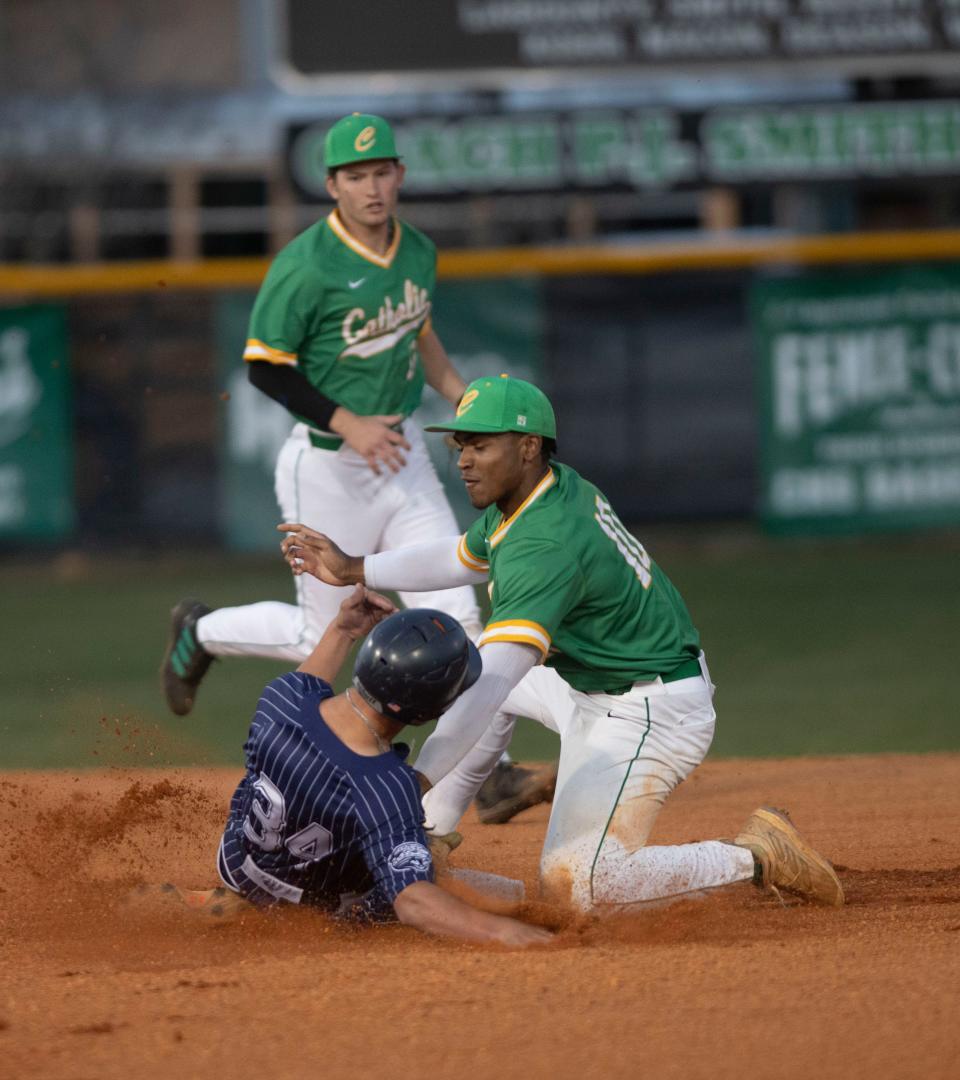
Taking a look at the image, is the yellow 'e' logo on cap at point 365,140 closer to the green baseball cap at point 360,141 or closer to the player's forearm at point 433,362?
the green baseball cap at point 360,141

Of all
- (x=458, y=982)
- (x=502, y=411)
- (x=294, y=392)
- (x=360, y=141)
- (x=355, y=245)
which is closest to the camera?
(x=458, y=982)

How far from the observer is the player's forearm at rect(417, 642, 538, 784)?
4375mm

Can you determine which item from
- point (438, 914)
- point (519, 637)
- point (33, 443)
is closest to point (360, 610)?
point (519, 637)

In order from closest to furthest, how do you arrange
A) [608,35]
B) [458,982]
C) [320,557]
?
[458,982], [320,557], [608,35]

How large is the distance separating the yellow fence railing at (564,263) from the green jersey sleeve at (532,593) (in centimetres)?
890

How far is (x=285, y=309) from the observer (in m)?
6.32

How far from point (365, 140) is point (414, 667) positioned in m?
2.63

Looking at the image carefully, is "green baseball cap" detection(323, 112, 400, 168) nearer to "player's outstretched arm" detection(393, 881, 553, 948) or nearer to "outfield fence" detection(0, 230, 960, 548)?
"player's outstretched arm" detection(393, 881, 553, 948)

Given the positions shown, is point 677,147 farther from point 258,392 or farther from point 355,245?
point 355,245

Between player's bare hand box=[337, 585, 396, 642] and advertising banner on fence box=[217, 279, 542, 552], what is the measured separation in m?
7.93

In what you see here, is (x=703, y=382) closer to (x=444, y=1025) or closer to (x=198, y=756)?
(x=198, y=756)

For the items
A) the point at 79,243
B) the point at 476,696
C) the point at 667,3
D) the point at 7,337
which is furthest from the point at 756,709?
the point at 79,243

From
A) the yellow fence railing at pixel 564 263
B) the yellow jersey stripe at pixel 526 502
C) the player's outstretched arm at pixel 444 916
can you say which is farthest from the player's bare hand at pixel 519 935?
the yellow fence railing at pixel 564 263

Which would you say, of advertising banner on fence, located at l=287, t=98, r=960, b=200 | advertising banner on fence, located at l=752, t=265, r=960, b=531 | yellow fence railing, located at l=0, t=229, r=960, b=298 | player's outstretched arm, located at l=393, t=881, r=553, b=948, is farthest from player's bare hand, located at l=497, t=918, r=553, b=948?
yellow fence railing, located at l=0, t=229, r=960, b=298
